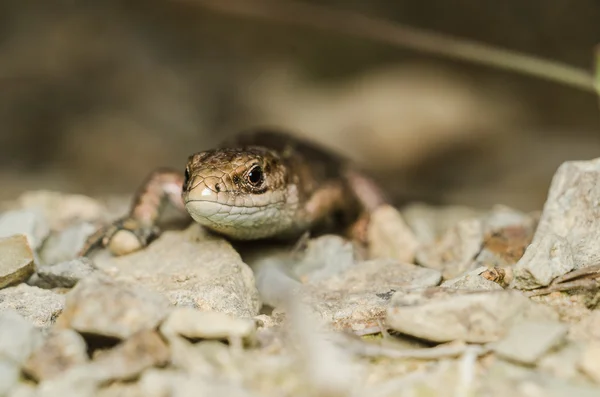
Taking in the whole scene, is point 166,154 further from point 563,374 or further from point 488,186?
point 563,374

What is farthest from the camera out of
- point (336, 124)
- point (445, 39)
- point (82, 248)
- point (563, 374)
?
point (336, 124)

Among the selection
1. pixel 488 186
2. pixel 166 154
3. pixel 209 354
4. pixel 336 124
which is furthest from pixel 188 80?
pixel 209 354

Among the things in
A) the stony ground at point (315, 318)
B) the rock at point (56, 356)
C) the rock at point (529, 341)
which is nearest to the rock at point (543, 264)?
the stony ground at point (315, 318)

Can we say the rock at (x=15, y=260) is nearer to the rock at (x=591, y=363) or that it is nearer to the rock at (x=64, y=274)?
the rock at (x=64, y=274)

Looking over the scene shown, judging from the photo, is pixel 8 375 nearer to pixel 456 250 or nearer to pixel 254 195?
pixel 254 195

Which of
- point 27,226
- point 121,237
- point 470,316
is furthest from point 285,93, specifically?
point 470,316

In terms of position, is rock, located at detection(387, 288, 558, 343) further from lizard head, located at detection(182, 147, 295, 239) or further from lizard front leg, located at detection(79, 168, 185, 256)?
lizard front leg, located at detection(79, 168, 185, 256)
